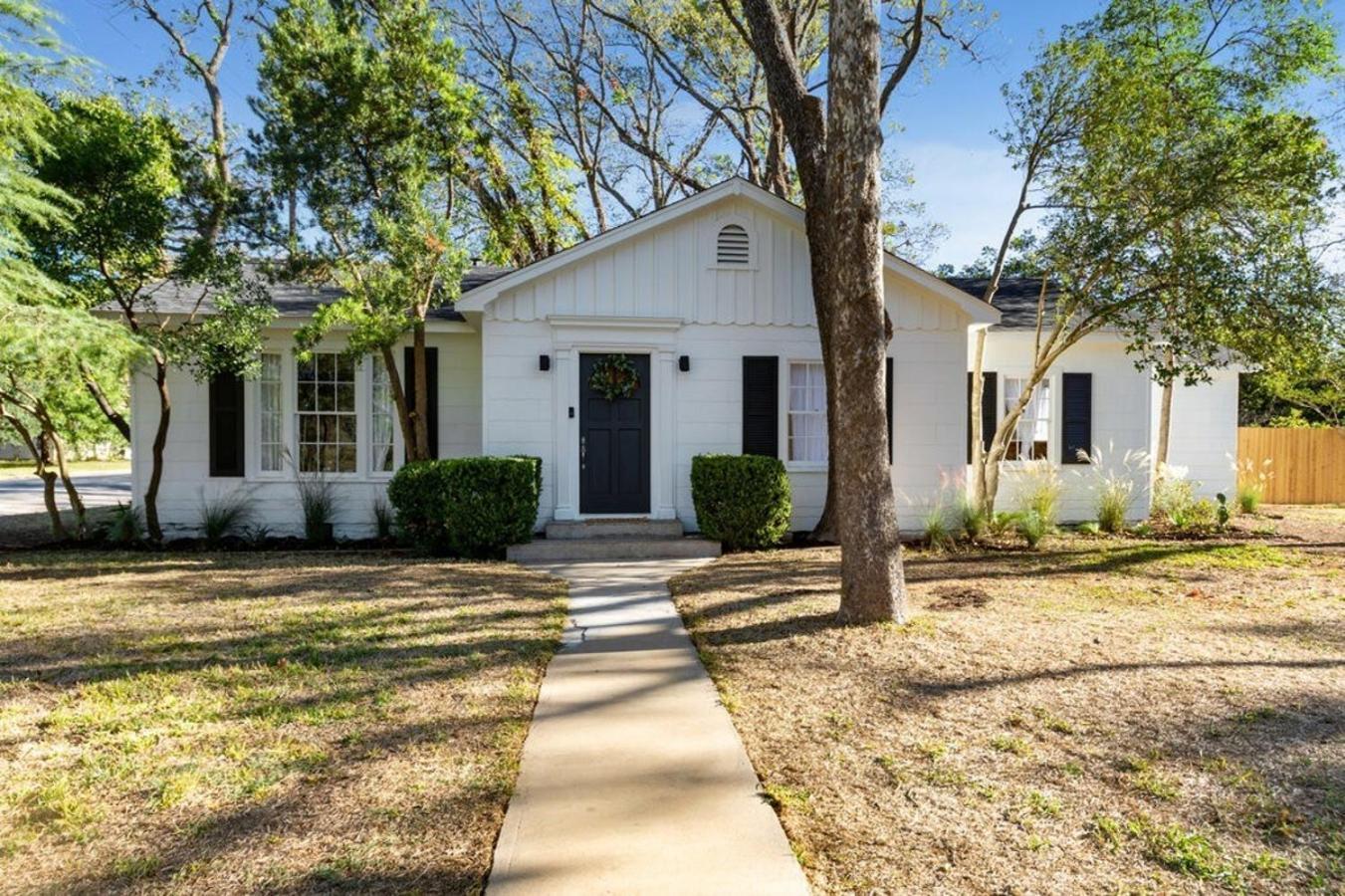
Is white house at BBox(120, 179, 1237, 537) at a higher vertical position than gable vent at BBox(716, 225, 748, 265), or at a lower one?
lower

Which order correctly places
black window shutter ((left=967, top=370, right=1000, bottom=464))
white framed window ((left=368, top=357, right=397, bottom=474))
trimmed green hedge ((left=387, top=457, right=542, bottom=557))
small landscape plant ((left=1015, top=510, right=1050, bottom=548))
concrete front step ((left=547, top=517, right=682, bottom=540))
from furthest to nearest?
black window shutter ((left=967, top=370, right=1000, bottom=464)), white framed window ((left=368, top=357, right=397, bottom=474)), small landscape plant ((left=1015, top=510, right=1050, bottom=548)), concrete front step ((left=547, top=517, right=682, bottom=540)), trimmed green hedge ((left=387, top=457, right=542, bottom=557))

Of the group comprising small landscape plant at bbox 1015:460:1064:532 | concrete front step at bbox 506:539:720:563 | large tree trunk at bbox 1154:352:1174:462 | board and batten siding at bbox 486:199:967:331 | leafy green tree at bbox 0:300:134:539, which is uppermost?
board and batten siding at bbox 486:199:967:331

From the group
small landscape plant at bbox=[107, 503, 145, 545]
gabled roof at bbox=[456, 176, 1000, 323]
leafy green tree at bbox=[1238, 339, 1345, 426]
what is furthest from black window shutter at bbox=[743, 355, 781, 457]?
small landscape plant at bbox=[107, 503, 145, 545]

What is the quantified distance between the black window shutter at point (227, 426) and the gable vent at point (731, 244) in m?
6.57

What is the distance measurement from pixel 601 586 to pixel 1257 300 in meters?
7.78

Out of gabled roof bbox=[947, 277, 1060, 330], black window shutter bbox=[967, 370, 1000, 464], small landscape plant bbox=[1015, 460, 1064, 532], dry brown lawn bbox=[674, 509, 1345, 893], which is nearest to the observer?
dry brown lawn bbox=[674, 509, 1345, 893]

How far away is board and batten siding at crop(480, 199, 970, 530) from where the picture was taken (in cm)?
943

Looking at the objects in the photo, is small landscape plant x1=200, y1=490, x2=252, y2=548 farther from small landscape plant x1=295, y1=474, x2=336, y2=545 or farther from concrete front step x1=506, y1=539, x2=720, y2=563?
concrete front step x1=506, y1=539, x2=720, y2=563

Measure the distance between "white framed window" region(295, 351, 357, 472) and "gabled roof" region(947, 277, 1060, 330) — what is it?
29.4ft

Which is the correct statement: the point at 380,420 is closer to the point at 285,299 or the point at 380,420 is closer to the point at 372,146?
the point at 285,299

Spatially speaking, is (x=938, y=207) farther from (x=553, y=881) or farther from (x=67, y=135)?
(x=553, y=881)

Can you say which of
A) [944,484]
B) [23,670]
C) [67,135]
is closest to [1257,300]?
[944,484]

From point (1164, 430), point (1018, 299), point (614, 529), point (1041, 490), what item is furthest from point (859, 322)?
point (1164, 430)

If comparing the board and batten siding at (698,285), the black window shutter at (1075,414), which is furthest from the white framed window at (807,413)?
the black window shutter at (1075,414)
